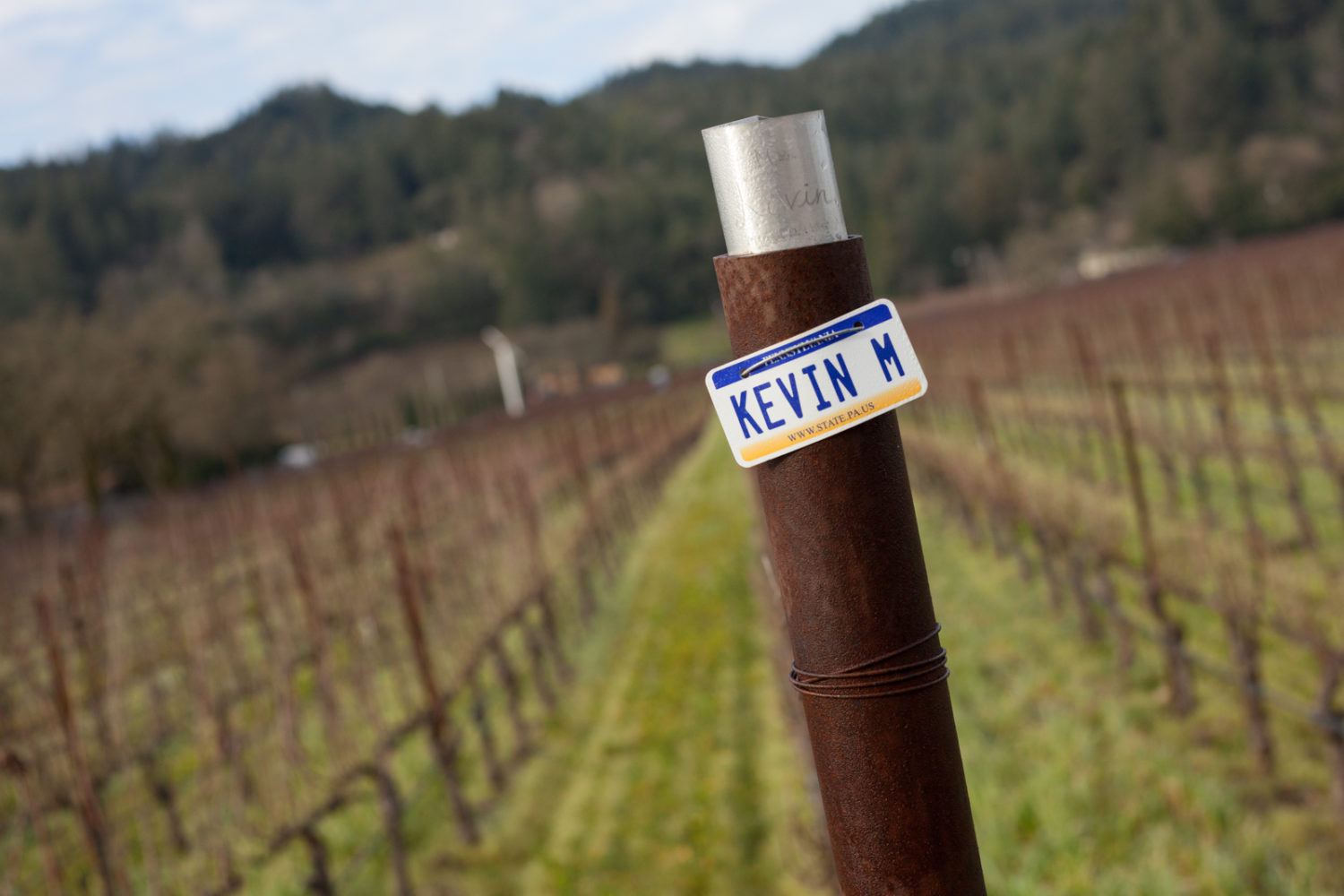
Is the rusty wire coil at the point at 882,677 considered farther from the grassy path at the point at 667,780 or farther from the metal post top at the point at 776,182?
the grassy path at the point at 667,780

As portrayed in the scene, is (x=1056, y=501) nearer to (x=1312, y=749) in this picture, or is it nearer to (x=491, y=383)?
(x=1312, y=749)

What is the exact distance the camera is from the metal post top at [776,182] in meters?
1.09

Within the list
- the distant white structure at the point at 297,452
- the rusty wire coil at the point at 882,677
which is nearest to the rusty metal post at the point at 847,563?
the rusty wire coil at the point at 882,677

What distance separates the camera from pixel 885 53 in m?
114

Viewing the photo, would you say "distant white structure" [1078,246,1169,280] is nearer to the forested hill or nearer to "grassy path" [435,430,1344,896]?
the forested hill

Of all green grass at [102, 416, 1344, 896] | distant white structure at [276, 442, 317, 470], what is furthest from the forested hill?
green grass at [102, 416, 1344, 896]

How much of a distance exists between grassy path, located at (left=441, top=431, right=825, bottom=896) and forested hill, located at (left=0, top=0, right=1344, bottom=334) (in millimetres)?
41303

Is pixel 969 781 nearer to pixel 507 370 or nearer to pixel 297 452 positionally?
pixel 297 452

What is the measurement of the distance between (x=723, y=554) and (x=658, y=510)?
516 cm

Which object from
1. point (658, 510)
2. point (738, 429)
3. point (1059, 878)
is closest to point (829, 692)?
point (738, 429)

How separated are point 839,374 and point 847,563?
0.18m

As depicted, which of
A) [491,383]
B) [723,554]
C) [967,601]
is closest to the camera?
[967,601]

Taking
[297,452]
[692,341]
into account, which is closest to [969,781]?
[297,452]

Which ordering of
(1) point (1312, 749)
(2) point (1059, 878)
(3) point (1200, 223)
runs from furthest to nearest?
1. (3) point (1200, 223)
2. (1) point (1312, 749)
3. (2) point (1059, 878)
